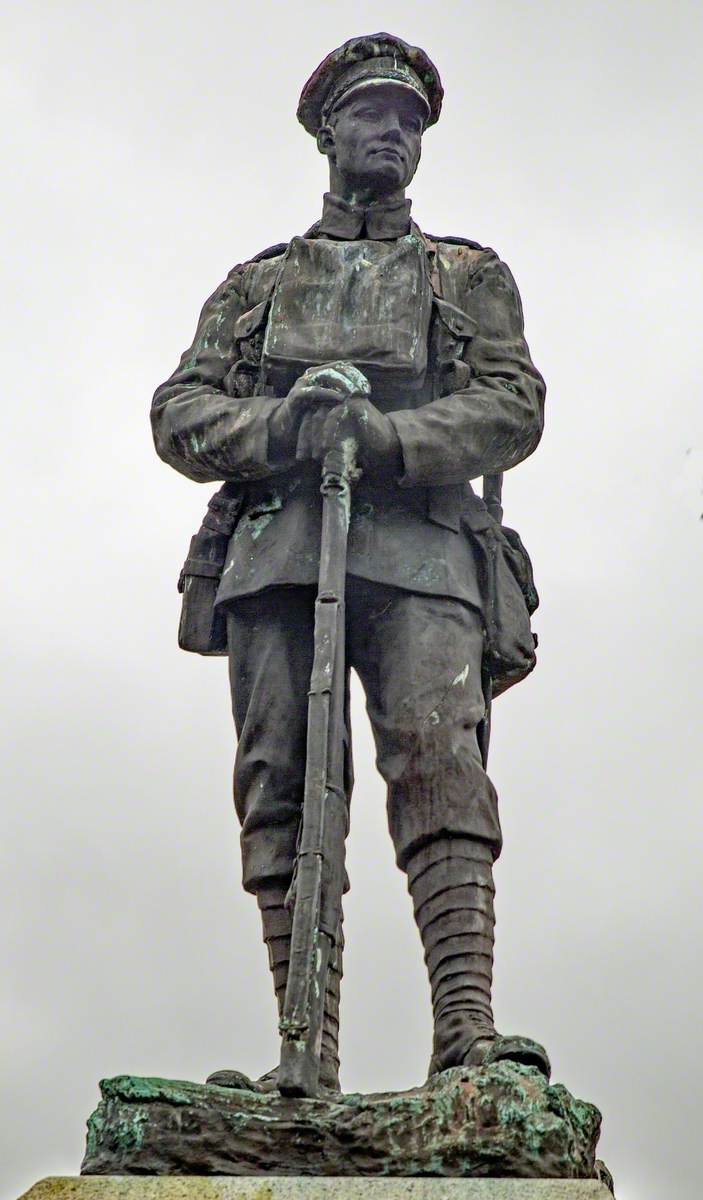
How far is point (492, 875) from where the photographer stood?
21.6ft

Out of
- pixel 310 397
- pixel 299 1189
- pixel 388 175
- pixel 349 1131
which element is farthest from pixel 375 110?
pixel 299 1189

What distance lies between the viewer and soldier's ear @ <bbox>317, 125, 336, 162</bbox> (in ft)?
25.5

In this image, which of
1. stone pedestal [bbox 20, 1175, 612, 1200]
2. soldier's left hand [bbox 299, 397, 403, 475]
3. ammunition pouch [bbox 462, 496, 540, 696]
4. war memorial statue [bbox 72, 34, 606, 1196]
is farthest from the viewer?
ammunition pouch [bbox 462, 496, 540, 696]

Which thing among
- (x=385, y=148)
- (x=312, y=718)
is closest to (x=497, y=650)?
(x=312, y=718)

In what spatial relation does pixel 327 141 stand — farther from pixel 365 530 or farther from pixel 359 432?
pixel 365 530

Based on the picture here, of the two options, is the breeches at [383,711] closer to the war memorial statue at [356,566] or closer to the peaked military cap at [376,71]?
the war memorial statue at [356,566]

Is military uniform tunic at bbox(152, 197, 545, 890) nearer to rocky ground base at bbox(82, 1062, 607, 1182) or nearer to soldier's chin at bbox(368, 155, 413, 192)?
soldier's chin at bbox(368, 155, 413, 192)

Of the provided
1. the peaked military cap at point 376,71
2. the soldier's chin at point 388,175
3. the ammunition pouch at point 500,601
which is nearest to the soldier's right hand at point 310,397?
the ammunition pouch at point 500,601

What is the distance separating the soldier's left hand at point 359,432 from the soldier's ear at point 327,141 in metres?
1.47

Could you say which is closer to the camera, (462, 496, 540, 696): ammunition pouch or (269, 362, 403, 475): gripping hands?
(269, 362, 403, 475): gripping hands

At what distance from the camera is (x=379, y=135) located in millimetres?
7574

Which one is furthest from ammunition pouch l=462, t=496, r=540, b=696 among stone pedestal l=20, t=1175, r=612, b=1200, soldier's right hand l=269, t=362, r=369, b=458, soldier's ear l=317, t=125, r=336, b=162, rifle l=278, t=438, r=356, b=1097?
stone pedestal l=20, t=1175, r=612, b=1200

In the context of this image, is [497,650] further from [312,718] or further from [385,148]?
[385,148]

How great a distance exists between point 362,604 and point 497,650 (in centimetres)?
56
